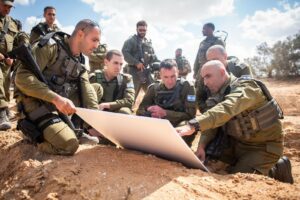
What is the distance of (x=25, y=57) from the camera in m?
2.88

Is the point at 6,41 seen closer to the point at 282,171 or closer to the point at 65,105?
the point at 65,105

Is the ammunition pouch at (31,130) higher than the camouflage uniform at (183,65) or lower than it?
lower

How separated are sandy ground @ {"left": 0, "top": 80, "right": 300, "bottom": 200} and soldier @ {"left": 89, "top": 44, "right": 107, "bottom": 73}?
361 centimetres

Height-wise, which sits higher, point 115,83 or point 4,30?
point 4,30

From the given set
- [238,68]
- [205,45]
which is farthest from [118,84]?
[205,45]

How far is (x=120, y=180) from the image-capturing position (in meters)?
2.23

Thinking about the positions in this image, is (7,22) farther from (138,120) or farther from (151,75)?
(138,120)

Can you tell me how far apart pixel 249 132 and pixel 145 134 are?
4.29ft

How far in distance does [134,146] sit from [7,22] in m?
3.43

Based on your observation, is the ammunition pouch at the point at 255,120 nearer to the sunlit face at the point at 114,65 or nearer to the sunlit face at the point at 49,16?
the sunlit face at the point at 114,65

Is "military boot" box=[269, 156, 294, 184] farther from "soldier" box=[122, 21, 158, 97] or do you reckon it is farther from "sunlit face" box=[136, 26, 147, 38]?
"sunlit face" box=[136, 26, 147, 38]

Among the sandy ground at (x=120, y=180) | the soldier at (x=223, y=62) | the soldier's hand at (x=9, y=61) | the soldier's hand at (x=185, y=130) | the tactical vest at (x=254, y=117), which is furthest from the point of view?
the soldier's hand at (x=9, y=61)

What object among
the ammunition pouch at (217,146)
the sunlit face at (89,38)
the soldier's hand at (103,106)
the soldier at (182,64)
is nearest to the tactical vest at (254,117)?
the ammunition pouch at (217,146)

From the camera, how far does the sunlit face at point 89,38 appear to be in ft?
10.5
